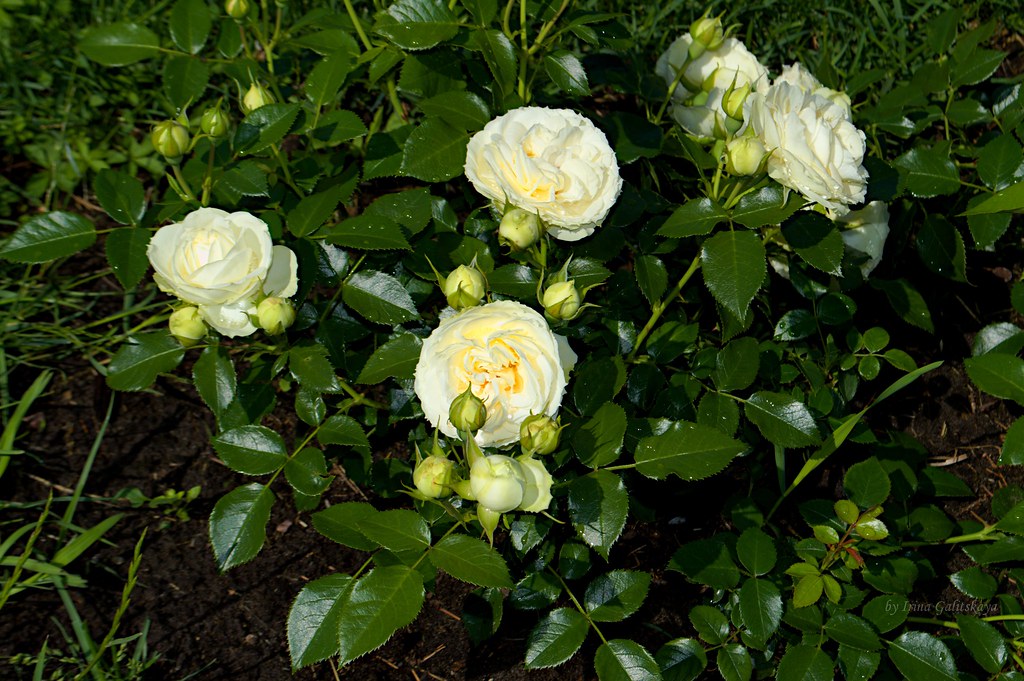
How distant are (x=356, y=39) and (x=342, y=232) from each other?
668 millimetres

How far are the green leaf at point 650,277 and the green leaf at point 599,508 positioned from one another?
375 millimetres

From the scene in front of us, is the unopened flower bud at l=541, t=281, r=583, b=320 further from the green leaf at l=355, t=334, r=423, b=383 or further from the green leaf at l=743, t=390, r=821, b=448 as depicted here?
the green leaf at l=743, t=390, r=821, b=448

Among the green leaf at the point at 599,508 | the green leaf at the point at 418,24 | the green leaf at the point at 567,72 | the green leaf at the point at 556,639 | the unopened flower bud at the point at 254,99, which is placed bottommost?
the green leaf at the point at 556,639

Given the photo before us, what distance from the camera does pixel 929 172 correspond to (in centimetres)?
192

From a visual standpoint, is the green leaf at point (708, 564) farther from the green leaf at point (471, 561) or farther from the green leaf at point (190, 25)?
the green leaf at point (190, 25)

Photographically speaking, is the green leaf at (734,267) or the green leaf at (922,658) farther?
the green leaf at (922,658)

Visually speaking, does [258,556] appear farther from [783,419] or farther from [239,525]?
[783,419]

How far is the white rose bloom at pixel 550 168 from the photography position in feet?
4.70

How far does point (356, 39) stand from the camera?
2.06m

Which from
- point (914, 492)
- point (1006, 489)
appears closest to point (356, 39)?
point (914, 492)


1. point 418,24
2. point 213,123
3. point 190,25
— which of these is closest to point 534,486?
point 213,123

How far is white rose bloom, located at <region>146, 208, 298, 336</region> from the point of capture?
1.40m

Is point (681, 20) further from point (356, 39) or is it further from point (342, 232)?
point (342, 232)

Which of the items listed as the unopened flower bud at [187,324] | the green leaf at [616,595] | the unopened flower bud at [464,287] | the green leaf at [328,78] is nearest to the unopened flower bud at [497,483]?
the unopened flower bud at [464,287]
